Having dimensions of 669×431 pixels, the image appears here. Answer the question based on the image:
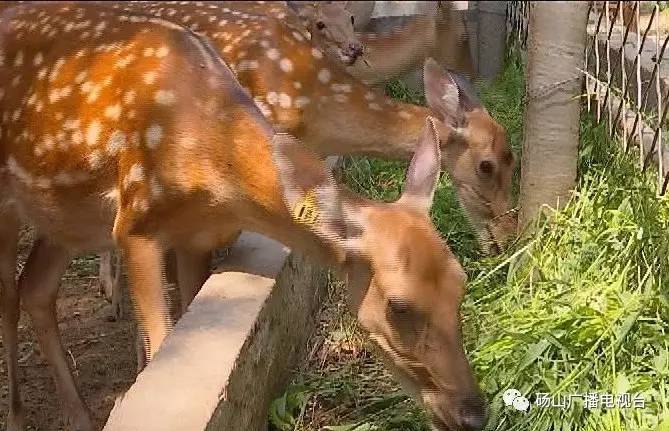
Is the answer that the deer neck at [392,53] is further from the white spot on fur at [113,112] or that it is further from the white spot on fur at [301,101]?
the white spot on fur at [113,112]

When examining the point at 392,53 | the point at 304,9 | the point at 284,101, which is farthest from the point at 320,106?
the point at 392,53

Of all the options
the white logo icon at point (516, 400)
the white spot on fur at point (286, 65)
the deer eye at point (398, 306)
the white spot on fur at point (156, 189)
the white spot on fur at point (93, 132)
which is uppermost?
the white spot on fur at point (93, 132)

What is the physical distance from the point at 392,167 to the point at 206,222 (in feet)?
9.14

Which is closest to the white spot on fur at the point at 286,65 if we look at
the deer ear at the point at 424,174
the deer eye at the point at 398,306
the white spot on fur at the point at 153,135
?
the white spot on fur at the point at 153,135

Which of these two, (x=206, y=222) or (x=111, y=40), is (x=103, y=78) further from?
(x=206, y=222)

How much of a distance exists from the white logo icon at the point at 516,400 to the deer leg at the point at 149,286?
112cm

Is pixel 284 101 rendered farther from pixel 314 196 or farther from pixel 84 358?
pixel 314 196

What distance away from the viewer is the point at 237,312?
3.43 metres

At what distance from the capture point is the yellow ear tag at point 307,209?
3.12m

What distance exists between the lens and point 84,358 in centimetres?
506

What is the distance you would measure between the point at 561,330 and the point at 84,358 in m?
2.41

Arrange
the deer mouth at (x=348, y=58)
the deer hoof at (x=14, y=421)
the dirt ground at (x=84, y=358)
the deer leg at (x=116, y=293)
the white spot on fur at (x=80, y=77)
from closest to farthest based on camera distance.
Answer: the white spot on fur at (x=80, y=77), the deer hoof at (x=14, y=421), the dirt ground at (x=84, y=358), the deer leg at (x=116, y=293), the deer mouth at (x=348, y=58)

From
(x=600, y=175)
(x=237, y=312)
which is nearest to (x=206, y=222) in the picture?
(x=237, y=312)

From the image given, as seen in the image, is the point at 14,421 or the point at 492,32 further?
the point at 492,32
